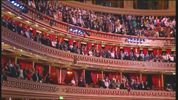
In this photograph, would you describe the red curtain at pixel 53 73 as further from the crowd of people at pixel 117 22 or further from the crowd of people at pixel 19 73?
the crowd of people at pixel 117 22

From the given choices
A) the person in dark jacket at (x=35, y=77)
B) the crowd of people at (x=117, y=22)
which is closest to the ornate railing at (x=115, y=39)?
the crowd of people at (x=117, y=22)

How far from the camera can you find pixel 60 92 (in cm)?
2230

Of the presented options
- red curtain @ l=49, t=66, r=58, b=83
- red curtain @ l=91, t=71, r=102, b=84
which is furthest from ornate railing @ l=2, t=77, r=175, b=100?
red curtain @ l=91, t=71, r=102, b=84

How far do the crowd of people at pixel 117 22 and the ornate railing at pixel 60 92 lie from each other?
5.05m

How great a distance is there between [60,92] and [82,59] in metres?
3.57

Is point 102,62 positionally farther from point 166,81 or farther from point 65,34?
point 166,81

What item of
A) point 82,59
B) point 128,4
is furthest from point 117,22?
point 82,59

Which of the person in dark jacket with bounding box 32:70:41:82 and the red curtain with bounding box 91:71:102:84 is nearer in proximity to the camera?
the person in dark jacket with bounding box 32:70:41:82

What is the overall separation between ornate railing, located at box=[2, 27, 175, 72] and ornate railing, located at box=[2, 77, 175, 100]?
1.96 metres

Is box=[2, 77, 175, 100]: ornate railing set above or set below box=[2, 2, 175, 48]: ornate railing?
below

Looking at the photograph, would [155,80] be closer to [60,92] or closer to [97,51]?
[97,51]

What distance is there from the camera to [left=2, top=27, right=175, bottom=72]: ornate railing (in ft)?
58.7

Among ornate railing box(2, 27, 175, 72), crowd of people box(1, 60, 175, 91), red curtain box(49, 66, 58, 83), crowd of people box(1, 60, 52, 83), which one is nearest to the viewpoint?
crowd of people box(1, 60, 52, 83)

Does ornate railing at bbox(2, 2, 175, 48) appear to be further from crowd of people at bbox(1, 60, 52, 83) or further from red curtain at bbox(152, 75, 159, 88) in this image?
crowd of people at bbox(1, 60, 52, 83)
